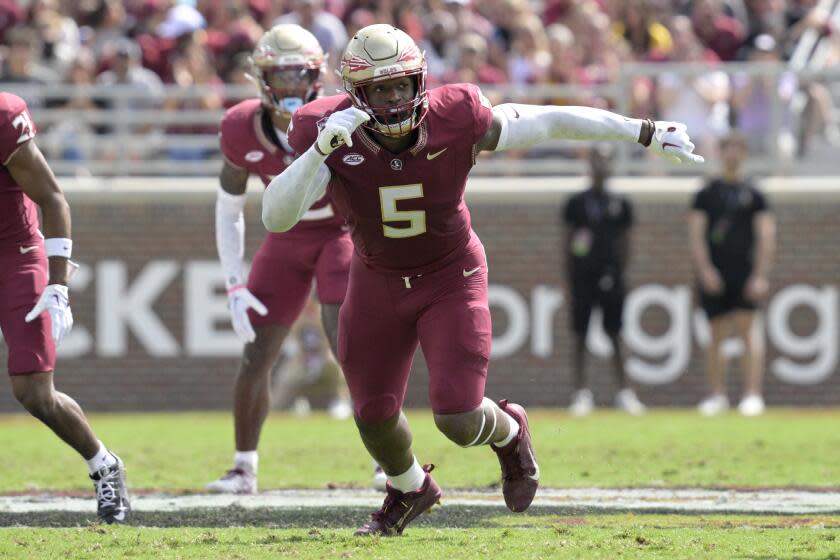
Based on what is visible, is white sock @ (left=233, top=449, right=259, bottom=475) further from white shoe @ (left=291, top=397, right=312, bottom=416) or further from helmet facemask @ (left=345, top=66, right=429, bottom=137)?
white shoe @ (left=291, top=397, right=312, bottom=416)

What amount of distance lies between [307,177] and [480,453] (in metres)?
4.51

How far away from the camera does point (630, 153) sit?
14828 mm

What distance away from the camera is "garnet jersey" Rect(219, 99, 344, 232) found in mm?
7910

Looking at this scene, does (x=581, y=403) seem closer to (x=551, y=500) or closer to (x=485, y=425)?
(x=551, y=500)

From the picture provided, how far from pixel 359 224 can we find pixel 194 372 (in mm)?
8246

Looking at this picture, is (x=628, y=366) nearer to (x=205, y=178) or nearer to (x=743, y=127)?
(x=743, y=127)

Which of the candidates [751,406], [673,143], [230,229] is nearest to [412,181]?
[673,143]

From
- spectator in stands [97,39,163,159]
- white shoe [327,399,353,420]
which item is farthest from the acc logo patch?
spectator in stands [97,39,163,159]

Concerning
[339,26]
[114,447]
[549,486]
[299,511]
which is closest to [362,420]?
[299,511]

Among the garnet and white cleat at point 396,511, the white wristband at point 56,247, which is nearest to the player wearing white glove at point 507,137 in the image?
the white wristband at point 56,247

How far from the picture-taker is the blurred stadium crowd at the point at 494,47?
1425cm

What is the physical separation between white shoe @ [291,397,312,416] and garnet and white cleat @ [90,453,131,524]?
22.8 feet

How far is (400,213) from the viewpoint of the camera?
20.4 feet

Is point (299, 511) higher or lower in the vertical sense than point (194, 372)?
higher
